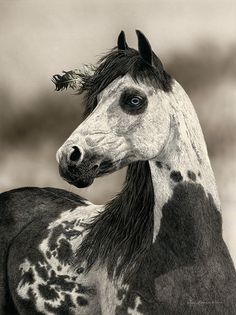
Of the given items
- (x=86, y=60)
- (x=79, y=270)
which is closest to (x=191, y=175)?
(x=79, y=270)

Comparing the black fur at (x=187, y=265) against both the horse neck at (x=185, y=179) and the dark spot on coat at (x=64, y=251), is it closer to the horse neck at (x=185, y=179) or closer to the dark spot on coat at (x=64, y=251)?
the horse neck at (x=185, y=179)

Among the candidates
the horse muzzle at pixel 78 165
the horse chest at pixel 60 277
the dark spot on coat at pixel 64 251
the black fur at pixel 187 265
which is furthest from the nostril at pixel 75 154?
the dark spot on coat at pixel 64 251

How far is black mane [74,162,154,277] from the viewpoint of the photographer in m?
1.88

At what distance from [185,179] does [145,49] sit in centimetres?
39

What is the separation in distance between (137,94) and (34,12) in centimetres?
139

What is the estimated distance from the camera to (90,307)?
204 centimetres

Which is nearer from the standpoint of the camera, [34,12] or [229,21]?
[229,21]

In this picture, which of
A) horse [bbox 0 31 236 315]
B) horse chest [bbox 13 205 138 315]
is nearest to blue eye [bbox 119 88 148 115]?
horse [bbox 0 31 236 315]

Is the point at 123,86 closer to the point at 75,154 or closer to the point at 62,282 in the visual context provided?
the point at 75,154

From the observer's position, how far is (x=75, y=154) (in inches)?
67.7

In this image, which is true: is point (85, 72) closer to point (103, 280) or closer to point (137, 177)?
point (137, 177)

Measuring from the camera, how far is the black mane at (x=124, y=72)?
1.83m

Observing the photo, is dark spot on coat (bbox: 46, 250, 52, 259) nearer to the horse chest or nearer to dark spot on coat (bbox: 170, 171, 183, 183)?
the horse chest

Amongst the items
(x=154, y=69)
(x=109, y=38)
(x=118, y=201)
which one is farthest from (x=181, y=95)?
(x=109, y=38)
